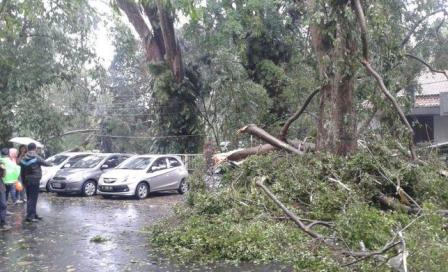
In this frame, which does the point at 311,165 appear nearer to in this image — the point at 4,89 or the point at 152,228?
the point at 152,228

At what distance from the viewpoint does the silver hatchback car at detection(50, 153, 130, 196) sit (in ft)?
62.1

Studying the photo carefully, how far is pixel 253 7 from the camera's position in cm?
2052

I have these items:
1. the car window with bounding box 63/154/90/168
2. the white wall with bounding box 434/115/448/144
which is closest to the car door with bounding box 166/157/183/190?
the car window with bounding box 63/154/90/168

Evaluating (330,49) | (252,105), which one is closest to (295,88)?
(252,105)

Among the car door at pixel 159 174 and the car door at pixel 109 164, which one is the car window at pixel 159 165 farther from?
the car door at pixel 109 164

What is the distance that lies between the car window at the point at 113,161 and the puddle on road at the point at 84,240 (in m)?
3.51

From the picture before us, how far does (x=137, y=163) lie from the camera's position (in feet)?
62.6

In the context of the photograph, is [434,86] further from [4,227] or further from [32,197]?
[4,227]

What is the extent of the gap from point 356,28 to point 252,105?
30.5ft

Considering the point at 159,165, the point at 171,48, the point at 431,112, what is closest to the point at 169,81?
the point at 171,48

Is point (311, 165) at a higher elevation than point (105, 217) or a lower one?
higher

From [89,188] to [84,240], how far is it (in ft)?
29.0

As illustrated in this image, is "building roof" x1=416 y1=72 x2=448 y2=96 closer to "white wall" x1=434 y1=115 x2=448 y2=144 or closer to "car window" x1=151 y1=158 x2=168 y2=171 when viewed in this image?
"white wall" x1=434 y1=115 x2=448 y2=144

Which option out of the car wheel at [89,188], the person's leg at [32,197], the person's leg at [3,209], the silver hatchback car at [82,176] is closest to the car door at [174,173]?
the silver hatchback car at [82,176]
